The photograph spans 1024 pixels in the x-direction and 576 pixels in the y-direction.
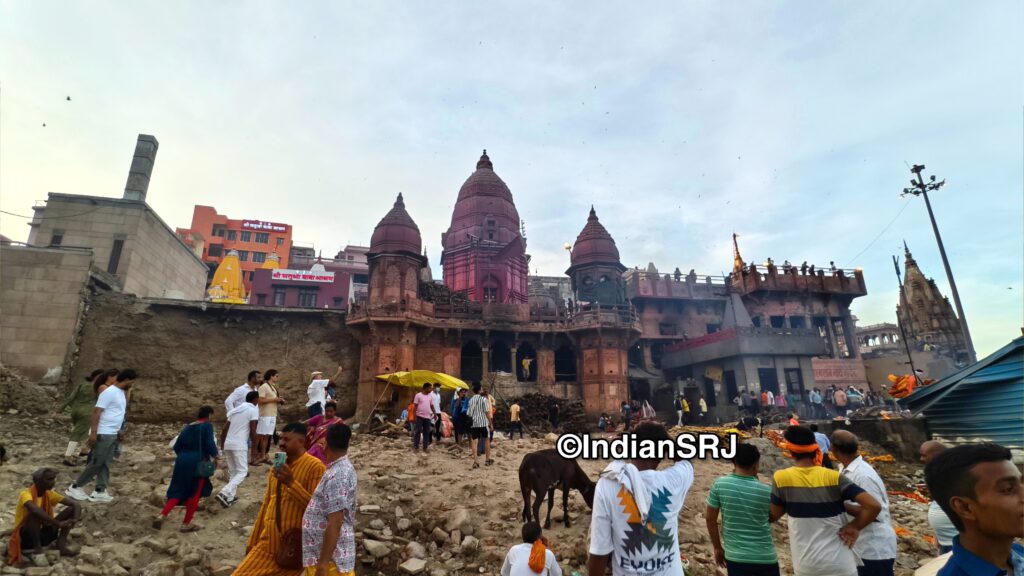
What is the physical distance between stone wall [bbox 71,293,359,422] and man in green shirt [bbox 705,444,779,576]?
2000cm

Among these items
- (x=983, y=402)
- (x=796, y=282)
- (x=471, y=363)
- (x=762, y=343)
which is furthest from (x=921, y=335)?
→ (x=471, y=363)

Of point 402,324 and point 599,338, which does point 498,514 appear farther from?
point 599,338

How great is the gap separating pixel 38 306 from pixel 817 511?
21878 millimetres

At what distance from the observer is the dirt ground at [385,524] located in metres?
5.04

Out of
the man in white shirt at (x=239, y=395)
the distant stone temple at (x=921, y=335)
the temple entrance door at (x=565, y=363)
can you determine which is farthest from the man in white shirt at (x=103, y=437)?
the distant stone temple at (x=921, y=335)

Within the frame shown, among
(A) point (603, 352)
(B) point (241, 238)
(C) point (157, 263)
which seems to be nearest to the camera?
(C) point (157, 263)

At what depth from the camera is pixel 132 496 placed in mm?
6438

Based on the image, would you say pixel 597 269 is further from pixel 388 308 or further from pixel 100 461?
pixel 100 461

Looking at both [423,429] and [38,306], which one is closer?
[423,429]

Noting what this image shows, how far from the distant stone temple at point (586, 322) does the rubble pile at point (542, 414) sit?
1.55 metres

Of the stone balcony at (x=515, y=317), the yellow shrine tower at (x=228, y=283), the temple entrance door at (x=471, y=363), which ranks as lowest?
the temple entrance door at (x=471, y=363)

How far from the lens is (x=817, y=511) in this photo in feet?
10.7

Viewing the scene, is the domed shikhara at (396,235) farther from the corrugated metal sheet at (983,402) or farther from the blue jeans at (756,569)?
the blue jeans at (756,569)

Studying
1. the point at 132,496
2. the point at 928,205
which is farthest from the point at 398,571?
the point at 928,205
